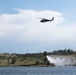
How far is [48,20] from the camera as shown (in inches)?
7446

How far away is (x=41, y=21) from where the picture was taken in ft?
611

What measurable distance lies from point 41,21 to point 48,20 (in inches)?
167
